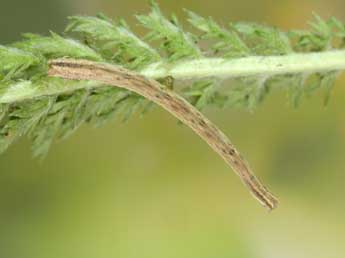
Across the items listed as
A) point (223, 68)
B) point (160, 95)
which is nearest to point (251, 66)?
point (223, 68)

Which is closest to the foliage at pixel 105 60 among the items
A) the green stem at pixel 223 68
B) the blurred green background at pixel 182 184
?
the green stem at pixel 223 68

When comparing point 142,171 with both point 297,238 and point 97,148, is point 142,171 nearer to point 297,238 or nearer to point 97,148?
point 97,148

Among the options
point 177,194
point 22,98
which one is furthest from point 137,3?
point 22,98

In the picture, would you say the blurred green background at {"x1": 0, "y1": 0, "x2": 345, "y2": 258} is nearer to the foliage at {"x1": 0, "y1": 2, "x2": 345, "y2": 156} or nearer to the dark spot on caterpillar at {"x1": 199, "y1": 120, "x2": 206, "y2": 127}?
the foliage at {"x1": 0, "y1": 2, "x2": 345, "y2": 156}

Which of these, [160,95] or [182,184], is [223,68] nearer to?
[160,95]

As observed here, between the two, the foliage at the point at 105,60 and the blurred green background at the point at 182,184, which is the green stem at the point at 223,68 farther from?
the blurred green background at the point at 182,184

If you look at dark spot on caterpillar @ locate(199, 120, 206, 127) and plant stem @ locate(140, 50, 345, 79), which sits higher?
plant stem @ locate(140, 50, 345, 79)

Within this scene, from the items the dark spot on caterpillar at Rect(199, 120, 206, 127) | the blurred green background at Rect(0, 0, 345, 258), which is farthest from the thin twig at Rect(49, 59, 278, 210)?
the blurred green background at Rect(0, 0, 345, 258)
